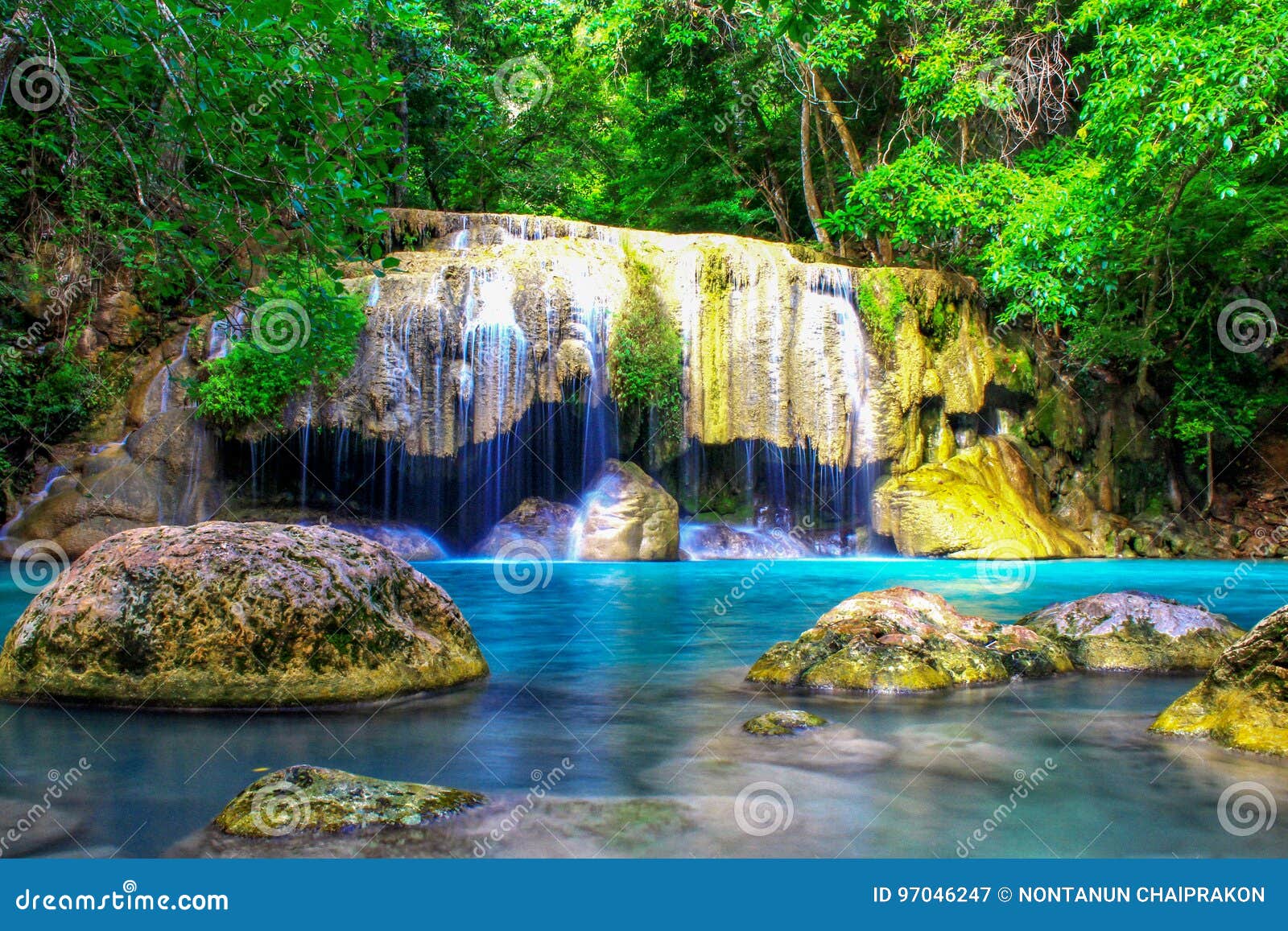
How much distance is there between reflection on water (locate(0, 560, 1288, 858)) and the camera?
318 cm

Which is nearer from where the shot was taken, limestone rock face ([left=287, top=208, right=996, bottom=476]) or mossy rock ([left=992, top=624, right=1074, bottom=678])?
mossy rock ([left=992, top=624, right=1074, bottom=678])

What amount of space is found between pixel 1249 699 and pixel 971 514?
11.6 meters

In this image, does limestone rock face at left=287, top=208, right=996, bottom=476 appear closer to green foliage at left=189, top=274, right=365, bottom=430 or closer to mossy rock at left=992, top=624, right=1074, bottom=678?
green foliage at left=189, top=274, right=365, bottom=430

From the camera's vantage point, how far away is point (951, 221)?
1759cm

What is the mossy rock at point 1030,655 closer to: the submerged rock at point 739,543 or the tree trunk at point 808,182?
the submerged rock at point 739,543

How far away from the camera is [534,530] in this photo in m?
14.9

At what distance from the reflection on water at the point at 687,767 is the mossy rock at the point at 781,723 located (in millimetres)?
106

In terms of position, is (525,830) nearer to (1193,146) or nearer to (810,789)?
(810,789)

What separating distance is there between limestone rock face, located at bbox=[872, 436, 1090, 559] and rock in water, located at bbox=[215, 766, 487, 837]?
1337cm

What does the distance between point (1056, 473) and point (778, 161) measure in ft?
36.2

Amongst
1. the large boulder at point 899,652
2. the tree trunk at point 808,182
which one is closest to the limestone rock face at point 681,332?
the tree trunk at point 808,182

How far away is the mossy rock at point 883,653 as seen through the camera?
5430 mm

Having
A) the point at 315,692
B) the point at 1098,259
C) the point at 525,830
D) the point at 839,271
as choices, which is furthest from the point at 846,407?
the point at 525,830

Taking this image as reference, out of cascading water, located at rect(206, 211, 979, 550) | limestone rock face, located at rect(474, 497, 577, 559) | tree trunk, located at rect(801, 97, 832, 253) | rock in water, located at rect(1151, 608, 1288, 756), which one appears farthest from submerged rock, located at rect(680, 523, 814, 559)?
rock in water, located at rect(1151, 608, 1288, 756)
